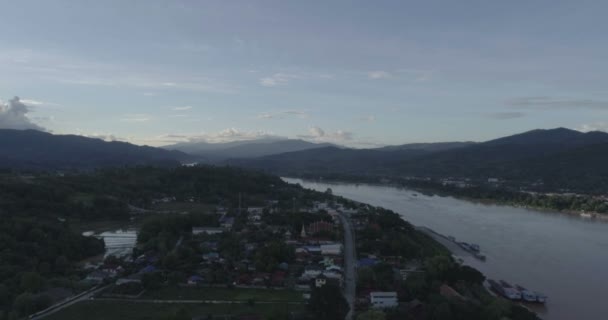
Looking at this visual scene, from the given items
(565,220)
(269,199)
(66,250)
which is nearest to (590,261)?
(565,220)

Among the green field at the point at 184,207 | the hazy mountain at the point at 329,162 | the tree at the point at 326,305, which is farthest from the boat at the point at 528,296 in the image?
the hazy mountain at the point at 329,162

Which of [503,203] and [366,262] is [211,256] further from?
[503,203]

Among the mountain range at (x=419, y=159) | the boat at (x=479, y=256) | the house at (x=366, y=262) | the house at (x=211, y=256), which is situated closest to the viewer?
the house at (x=366, y=262)

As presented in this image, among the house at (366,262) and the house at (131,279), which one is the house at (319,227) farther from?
the house at (131,279)

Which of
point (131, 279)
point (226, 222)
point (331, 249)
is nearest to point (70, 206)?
point (226, 222)

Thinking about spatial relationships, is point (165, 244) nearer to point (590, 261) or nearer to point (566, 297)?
point (566, 297)

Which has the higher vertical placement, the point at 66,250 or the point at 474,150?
the point at 474,150

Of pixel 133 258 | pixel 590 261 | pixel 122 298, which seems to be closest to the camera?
pixel 122 298
